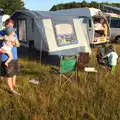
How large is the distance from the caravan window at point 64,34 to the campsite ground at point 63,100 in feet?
13.4

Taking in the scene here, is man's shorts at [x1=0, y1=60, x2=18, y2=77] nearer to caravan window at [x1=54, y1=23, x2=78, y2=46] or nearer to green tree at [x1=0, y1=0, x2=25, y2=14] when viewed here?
caravan window at [x1=54, y1=23, x2=78, y2=46]

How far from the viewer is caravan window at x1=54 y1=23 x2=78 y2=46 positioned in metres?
11.1

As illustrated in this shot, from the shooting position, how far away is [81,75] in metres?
7.59

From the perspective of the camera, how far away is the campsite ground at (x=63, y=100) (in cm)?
478

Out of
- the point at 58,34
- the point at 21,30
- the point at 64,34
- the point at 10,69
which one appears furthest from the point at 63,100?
the point at 21,30

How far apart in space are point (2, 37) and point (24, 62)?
4.44 meters

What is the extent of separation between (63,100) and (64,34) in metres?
6.16

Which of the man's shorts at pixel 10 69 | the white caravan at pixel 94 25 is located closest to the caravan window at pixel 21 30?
the white caravan at pixel 94 25

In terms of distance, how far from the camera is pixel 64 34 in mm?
11391

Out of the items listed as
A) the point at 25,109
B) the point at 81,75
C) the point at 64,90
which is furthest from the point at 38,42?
the point at 25,109

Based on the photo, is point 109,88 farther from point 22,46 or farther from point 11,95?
point 22,46

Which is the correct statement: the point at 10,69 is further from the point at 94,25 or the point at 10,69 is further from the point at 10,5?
the point at 10,5

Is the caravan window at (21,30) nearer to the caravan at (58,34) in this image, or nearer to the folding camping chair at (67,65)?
the caravan at (58,34)

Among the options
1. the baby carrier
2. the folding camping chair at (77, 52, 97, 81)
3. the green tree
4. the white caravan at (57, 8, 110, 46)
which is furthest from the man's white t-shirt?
the green tree
